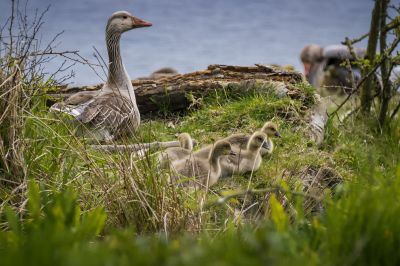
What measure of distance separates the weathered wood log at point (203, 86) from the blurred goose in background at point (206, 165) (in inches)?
87.9

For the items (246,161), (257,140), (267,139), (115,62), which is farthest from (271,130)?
(115,62)

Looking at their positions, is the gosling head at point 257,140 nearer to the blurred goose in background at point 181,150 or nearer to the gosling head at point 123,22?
the blurred goose in background at point 181,150

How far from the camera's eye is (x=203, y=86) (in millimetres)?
8531

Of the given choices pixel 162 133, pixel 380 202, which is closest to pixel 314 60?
pixel 162 133

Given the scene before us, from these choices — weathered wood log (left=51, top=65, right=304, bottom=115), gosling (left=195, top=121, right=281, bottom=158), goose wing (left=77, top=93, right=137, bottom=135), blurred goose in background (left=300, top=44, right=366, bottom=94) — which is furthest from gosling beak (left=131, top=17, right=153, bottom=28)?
blurred goose in background (left=300, top=44, right=366, bottom=94)

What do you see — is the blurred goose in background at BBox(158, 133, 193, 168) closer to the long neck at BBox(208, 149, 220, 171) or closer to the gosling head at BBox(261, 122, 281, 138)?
the long neck at BBox(208, 149, 220, 171)

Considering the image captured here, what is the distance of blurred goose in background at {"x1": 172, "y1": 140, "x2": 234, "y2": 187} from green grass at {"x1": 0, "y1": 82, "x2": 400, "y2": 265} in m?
0.14

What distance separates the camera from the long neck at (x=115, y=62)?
8.00m

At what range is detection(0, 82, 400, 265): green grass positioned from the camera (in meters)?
2.36

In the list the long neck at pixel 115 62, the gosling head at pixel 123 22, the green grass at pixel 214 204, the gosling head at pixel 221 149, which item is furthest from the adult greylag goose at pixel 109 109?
the gosling head at pixel 221 149

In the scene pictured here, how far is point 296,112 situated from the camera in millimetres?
7551

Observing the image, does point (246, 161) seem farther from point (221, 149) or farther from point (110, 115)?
point (110, 115)

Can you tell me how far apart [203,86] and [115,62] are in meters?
1.05

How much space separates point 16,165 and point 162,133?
295 centimetres
